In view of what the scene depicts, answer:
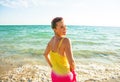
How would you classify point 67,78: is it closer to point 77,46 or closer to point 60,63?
point 60,63

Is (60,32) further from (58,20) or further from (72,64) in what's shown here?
(72,64)

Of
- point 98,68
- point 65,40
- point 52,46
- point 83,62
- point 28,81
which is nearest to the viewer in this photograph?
point 65,40

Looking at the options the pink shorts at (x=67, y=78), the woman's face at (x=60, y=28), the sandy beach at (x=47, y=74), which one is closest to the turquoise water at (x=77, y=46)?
the sandy beach at (x=47, y=74)

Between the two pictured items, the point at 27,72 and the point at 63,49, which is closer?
the point at 63,49

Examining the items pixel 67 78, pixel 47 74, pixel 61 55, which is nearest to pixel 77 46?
pixel 47 74

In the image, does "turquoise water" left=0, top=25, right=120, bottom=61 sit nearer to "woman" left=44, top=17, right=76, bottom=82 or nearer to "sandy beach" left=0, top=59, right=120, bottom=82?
"sandy beach" left=0, top=59, right=120, bottom=82

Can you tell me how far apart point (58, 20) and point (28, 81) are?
472 centimetres

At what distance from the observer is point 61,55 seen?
3258 millimetres

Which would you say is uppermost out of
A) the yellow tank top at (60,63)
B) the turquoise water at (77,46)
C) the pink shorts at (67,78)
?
the yellow tank top at (60,63)

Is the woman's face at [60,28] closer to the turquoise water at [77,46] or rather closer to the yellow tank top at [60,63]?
the yellow tank top at [60,63]

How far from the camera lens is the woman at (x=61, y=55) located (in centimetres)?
320

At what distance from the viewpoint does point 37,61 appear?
11359 mm

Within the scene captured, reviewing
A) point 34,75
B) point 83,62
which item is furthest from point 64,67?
point 83,62

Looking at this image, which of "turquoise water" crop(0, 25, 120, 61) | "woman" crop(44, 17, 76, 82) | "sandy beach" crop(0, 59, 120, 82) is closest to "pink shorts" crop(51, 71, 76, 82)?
"woman" crop(44, 17, 76, 82)
